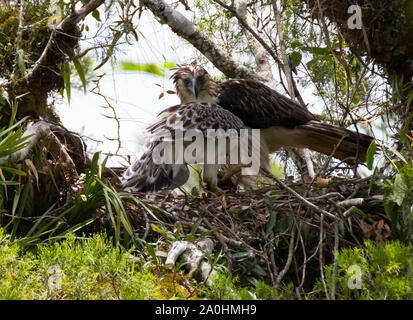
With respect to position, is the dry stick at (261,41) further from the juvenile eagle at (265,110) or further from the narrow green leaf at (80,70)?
the narrow green leaf at (80,70)

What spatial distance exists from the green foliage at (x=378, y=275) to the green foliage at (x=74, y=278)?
31.9 inches

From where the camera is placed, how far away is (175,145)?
4637 millimetres

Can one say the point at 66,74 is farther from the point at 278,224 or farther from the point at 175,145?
the point at 278,224

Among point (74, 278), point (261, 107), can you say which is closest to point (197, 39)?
point (261, 107)

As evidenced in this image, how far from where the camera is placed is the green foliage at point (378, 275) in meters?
2.29

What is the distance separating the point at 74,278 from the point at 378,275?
1317 mm

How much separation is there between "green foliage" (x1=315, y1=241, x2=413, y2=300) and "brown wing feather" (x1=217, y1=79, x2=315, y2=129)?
Result: 2.99m

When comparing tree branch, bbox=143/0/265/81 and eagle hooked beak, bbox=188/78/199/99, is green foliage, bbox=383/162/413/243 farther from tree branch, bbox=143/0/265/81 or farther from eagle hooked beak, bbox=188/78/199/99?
tree branch, bbox=143/0/265/81

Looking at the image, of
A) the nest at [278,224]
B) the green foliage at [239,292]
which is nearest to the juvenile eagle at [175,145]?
the nest at [278,224]

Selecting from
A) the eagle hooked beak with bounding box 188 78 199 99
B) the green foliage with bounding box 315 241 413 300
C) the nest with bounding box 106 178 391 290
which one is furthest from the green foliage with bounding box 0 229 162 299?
the eagle hooked beak with bounding box 188 78 199 99

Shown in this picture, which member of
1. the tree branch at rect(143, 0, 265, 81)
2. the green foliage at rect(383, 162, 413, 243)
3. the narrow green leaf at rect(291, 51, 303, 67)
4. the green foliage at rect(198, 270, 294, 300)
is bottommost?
the green foliage at rect(198, 270, 294, 300)

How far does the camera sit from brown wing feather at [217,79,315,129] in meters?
5.36
